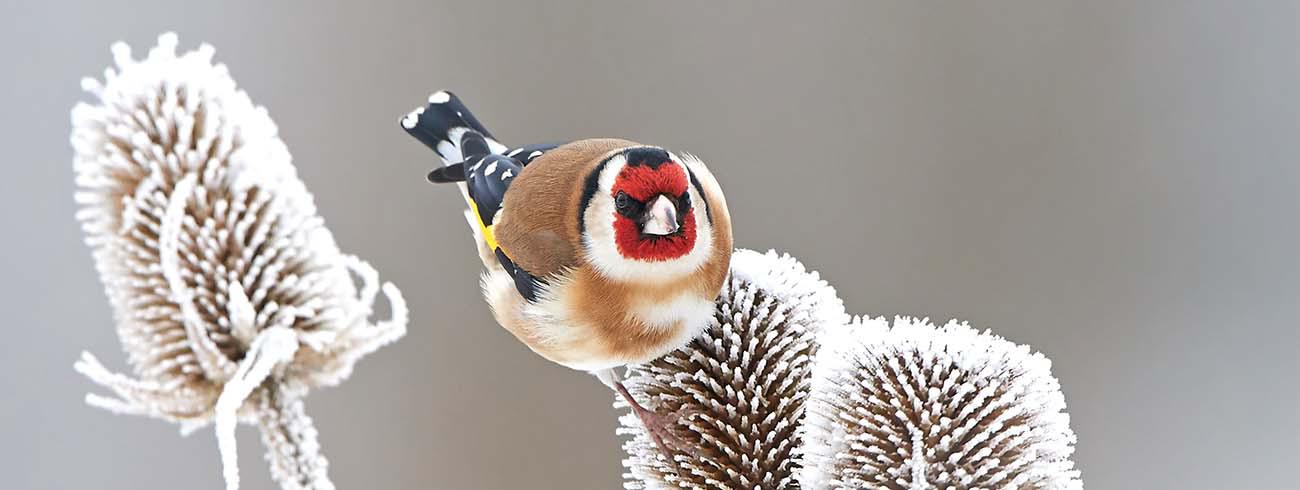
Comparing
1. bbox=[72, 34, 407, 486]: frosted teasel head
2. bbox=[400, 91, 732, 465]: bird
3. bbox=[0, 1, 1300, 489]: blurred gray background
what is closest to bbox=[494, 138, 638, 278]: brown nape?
bbox=[400, 91, 732, 465]: bird

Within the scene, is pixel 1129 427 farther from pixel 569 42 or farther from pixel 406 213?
pixel 406 213

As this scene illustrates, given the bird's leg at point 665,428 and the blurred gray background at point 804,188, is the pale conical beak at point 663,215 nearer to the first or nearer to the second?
the bird's leg at point 665,428

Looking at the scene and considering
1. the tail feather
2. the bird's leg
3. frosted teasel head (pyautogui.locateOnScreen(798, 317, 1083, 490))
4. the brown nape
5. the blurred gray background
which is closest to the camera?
frosted teasel head (pyautogui.locateOnScreen(798, 317, 1083, 490))

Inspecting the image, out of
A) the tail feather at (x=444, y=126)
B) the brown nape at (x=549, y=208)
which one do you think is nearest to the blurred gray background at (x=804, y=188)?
the tail feather at (x=444, y=126)

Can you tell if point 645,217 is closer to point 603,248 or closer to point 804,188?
point 603,248

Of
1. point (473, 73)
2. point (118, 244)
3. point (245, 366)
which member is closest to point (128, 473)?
point (473, 73)

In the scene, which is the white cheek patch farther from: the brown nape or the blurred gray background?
the blurred gray background
